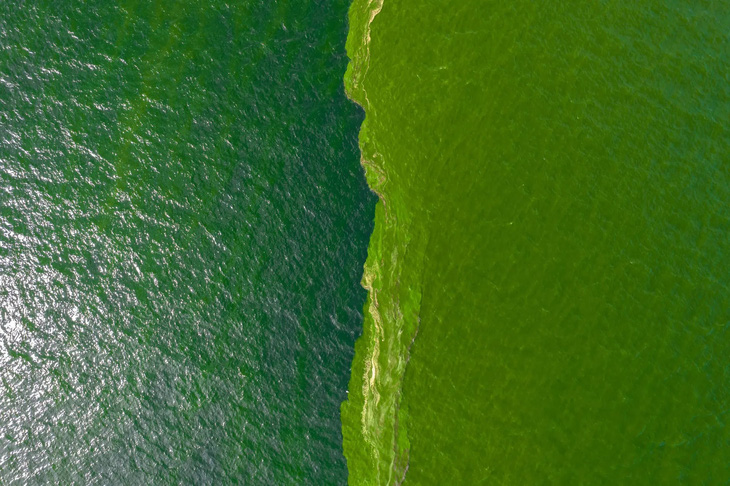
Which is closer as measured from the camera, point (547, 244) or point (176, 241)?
point (547, 244)

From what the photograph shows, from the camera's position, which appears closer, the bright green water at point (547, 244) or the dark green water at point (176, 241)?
the bright green water at point (547, 244)

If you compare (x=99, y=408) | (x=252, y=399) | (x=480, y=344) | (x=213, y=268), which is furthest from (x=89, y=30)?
(x=480, y=344)

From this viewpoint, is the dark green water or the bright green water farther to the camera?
the dark green water

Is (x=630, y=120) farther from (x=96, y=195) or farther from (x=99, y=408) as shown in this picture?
(x=99, y=408)

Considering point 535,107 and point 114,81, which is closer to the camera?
point 535,107
